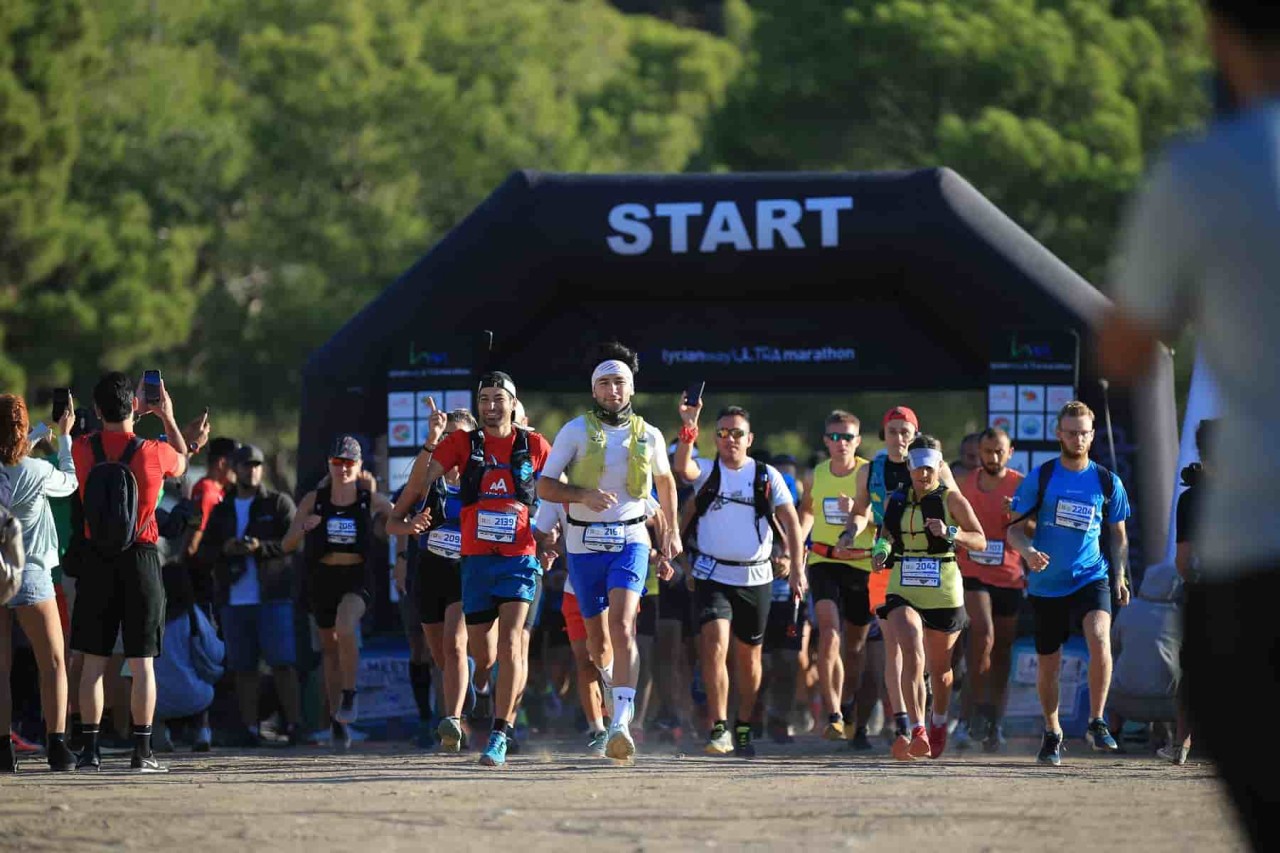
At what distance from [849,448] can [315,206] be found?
871 inches

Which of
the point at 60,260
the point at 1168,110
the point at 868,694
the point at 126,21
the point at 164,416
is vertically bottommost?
the point at 868,694

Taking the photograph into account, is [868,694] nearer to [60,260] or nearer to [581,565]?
[581,565]

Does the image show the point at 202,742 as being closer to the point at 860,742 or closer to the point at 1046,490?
the point at 860,742

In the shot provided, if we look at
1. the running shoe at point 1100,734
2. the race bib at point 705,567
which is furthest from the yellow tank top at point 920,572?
the race bib at point 705,567

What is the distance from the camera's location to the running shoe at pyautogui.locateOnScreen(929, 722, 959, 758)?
1077 centimetres

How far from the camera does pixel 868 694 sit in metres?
12.3

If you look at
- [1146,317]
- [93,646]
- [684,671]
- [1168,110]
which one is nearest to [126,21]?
[1168,110]

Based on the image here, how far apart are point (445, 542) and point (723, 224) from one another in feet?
11.3

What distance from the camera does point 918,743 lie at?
10.5 metres

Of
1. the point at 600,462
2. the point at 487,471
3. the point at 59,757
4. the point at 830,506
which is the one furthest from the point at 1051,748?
the point at 59,757

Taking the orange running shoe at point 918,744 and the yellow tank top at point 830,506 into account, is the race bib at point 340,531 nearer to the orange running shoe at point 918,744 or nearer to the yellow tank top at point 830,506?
the yellow tank top at point 830,506

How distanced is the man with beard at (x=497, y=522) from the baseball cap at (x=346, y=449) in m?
1.81

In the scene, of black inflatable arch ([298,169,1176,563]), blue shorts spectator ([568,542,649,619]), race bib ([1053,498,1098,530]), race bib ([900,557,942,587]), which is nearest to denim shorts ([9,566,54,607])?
blue shorts spectator ([568,542,649,619])

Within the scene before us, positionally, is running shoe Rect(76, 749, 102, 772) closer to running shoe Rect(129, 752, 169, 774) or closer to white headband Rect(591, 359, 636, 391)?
running shoe Rect(129, 752, 169, 774)
